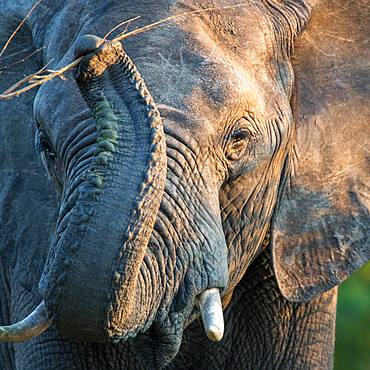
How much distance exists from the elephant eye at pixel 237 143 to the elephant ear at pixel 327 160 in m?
0.41

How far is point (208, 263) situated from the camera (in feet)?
20.1

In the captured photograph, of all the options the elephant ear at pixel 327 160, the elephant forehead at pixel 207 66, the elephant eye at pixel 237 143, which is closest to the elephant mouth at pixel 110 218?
the elephant forehead at pixel 207 66

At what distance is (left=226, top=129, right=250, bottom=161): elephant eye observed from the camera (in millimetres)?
6344

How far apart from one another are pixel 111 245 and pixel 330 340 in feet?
6.39

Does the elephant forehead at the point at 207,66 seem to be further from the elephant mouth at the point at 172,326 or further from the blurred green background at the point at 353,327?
the blurred green background at the point at 353,327

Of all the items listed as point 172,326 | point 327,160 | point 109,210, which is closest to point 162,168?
point 109,210

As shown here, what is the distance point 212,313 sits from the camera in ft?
19.6

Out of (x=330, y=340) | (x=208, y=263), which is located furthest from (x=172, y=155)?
(x=330, y=340)

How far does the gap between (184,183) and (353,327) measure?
5.22m

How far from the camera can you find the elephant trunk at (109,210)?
5.64 metres

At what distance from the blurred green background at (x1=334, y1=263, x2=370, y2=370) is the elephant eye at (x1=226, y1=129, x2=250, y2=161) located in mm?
4380

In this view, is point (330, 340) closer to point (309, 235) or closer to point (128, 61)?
point (309, 235)

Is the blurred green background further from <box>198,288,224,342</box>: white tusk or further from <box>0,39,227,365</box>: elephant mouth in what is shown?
<box>0,39,227,365</box>: elephant mouth

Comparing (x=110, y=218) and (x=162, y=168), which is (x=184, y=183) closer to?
(x=162, y=168)
